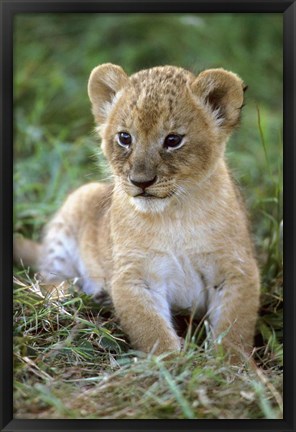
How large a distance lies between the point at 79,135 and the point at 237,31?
2.66 metres

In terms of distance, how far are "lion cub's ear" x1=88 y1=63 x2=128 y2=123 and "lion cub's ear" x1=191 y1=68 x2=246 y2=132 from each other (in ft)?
1.88

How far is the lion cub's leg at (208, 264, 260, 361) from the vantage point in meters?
5.91

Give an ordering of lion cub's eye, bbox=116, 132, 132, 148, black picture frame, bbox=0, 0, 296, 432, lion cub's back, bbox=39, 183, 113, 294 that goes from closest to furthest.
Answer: black picture frame, bbox=0, 0, 296, 432
lion cub's eye, bbox=116, 132, 132, 148
lion cub's back, bbox=39, 183, 113, 294

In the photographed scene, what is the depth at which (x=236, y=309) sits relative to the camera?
5961mm

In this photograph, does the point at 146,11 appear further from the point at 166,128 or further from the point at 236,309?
the point at 236,309

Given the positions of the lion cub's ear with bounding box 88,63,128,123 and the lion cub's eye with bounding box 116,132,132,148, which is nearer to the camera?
the lion cub's eye with bounding box 116,132,132,148

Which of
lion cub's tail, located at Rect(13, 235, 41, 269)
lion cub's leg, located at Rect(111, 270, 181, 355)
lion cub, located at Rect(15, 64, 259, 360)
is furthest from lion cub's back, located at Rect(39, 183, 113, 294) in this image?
lion cub's leg, located at Rect(111, 270, 181, 355)

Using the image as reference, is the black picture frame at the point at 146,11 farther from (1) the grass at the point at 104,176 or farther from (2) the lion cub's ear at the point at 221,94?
(2) the lion cub's ear at the point at 221,94

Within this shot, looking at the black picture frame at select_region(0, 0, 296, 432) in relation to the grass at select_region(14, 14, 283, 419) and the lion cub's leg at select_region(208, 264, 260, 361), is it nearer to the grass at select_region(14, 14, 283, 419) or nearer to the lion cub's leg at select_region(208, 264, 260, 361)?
the grass at select_region(14, 14, 283, 419)

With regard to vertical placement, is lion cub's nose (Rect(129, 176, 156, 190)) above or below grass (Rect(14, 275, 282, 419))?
above

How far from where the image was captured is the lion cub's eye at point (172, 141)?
18.2 ft

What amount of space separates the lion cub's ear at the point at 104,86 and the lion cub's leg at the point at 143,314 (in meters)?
1.20

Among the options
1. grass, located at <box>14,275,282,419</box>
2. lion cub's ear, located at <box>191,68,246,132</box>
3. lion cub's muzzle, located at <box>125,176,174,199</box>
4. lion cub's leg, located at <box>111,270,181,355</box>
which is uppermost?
lion cub's ear, located at <box>191,68,246,132</box>
